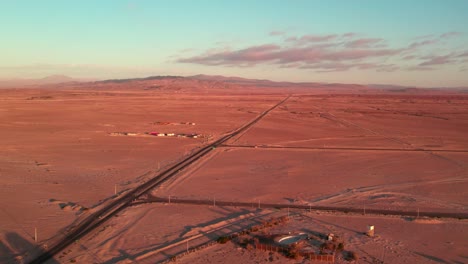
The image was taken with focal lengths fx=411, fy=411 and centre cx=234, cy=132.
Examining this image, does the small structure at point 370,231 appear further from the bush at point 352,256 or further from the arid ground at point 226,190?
the bush at point 352,256

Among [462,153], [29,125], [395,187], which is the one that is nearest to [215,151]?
[395,187]

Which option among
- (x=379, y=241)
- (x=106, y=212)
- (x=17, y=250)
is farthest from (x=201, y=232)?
(x=379, y=241)

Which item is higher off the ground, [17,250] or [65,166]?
[65,166]

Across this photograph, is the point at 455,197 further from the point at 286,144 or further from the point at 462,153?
the point at 286,144

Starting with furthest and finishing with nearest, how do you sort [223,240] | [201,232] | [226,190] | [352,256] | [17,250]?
[226,190], [201,232], [223,240], [17,250], [352,256]

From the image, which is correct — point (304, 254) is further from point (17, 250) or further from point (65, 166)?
point (65, 166)

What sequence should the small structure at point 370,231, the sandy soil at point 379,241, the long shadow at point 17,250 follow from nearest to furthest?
the long shadow at point 17,250 < the sandy soil at point 379,241 < the small structure at point 370,231

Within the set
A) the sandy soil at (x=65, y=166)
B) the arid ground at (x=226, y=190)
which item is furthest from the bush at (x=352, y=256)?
the sandy soil at (x=65, y=166)

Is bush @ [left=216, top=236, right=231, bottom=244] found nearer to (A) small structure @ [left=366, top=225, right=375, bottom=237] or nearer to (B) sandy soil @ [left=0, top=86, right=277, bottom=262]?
(A) small structure @ [left=366, top=225, right=375, bottom=237]

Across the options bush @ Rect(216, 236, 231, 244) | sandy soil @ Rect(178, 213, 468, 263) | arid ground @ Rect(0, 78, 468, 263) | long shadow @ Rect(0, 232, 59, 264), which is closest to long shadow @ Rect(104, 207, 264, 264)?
arid ground @ Rect(0, 78, 468, 263)
